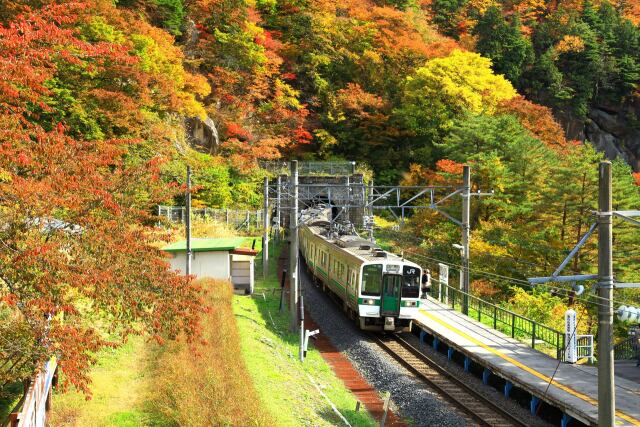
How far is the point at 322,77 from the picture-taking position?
161ft

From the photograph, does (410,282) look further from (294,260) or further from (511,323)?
(511,323)

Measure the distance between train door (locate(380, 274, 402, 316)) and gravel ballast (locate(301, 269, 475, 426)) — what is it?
1108mm

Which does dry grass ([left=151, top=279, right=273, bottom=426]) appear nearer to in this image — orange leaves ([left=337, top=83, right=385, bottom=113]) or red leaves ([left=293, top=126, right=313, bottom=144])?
red leaves ([left=293, top=126, right=313, bottom=144])

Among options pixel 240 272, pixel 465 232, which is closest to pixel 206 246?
pixel 240 272

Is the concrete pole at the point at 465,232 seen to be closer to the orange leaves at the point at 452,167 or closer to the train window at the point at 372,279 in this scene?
the train window at the point at 372,279

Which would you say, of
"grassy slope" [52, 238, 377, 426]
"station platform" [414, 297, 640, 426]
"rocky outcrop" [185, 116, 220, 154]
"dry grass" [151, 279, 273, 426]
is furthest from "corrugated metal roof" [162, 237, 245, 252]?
"rocky outcrop" [185, 116, 220, 154]

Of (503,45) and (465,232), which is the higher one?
(503,45)

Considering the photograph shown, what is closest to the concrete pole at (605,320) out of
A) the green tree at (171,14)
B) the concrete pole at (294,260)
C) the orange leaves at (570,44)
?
the concrete pole at (294,260)

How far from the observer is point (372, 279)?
1964 centimetres

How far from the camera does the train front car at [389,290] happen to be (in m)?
19.5

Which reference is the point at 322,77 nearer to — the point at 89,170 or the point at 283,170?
the point at 283,170

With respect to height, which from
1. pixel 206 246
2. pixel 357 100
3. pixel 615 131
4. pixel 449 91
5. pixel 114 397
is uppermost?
pixel 449 91

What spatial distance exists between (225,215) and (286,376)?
74.7 ft

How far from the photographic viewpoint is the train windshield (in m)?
19.5
